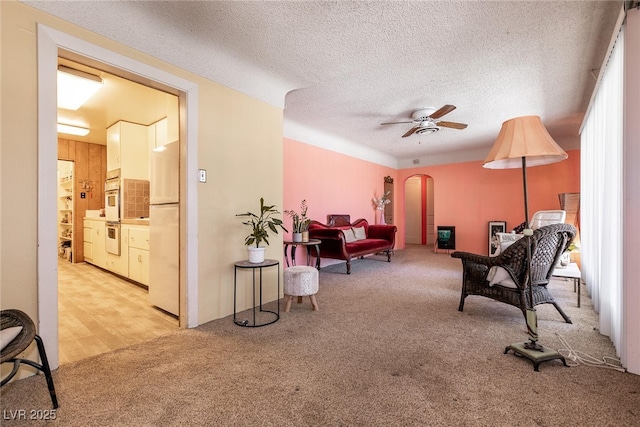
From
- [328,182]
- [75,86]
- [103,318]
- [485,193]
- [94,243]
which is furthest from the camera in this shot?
[485,193]

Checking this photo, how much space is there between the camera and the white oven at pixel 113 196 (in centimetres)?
471

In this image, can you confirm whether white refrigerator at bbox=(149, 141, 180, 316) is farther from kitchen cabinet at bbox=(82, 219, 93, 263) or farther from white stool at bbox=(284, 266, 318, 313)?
kitchen cabinet at bbox=(82, 219, 93, 263)

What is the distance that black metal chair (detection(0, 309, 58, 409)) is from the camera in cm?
126

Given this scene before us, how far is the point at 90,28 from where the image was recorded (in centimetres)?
208

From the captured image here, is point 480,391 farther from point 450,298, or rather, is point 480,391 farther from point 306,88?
point 306,88

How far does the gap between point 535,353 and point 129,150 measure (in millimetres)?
5594

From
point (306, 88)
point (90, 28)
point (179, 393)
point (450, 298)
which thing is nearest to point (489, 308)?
point (450, 298)

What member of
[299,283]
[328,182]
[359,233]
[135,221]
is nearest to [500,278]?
[299,283]

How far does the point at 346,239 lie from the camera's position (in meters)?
5.71

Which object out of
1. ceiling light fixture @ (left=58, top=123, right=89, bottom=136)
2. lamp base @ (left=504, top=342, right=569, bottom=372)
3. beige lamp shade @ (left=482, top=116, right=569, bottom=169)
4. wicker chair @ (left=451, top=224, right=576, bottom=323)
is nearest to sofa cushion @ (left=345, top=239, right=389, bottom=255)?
wicker chair @ (left=451, top=224, right=576, bottom=323)

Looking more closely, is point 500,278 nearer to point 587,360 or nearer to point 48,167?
point 587,360

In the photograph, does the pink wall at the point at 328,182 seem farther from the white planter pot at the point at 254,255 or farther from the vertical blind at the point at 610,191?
the vertical blind at the point at 610,191

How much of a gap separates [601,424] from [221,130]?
327 cm

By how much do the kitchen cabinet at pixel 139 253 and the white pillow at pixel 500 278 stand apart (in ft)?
12.8
